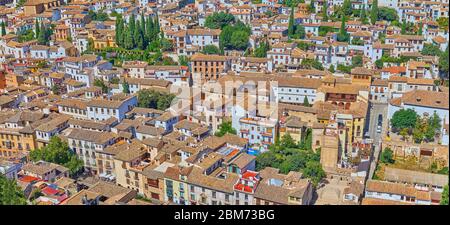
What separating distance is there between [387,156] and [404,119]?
3.03 ft

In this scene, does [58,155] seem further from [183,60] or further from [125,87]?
[183,60]

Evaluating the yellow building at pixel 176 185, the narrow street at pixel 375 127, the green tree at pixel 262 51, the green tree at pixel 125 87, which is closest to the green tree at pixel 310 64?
the green tree at pixel 262 51

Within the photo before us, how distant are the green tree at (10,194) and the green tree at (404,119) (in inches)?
235

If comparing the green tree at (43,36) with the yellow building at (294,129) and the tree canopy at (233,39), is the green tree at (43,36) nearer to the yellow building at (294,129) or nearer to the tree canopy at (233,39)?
the tree canopy at (233,39)

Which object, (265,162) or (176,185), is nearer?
(176,185)

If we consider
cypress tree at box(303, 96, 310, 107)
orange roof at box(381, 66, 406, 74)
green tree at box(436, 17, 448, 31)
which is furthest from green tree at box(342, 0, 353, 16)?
cypress tree at box(303, 96, 310, 107)

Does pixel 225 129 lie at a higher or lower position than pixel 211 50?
lower

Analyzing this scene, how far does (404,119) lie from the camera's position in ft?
27.8

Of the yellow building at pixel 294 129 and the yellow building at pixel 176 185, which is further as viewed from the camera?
the yellow building at pixel 294 129

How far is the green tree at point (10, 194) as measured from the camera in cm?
550

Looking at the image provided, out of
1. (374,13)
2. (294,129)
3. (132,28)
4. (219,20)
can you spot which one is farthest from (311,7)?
(294,129)

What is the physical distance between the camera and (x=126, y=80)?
35.4ft

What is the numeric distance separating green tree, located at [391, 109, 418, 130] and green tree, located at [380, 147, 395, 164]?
0.73 metres

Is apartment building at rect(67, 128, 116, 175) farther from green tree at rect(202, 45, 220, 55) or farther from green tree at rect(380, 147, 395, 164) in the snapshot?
green tree at rect(202, 45, 220, 55)
